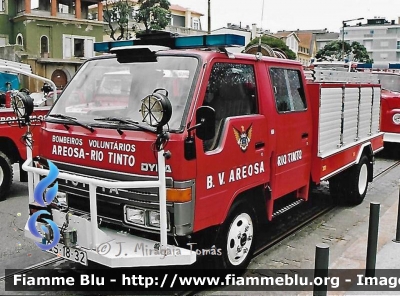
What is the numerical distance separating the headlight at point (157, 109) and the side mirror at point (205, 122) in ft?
1.11

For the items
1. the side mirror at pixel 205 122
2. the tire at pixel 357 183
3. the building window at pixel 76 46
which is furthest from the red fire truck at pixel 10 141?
the building window at pixel 76 46

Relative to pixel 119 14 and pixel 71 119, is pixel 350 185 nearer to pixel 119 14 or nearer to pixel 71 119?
pixel 71 119

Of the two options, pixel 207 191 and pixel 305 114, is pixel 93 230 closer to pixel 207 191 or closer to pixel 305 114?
pixel 207 191

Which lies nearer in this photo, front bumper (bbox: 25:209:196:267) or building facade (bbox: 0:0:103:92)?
front bumper (bbox: 25:209:196:267)

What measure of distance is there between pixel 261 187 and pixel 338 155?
2083 mm

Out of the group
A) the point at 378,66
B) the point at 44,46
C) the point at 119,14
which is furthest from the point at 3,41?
the point at 378,66

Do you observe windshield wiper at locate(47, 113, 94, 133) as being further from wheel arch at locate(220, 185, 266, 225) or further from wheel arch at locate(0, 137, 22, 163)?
wheel arch at locate(0, 137, 22, 163)

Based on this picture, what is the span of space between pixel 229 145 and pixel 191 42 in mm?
1086

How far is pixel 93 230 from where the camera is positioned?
380cm

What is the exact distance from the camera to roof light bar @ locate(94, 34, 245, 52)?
436cm

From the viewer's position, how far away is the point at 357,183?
7.45 metres

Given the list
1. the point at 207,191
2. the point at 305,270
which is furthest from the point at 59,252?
the point at 305,270

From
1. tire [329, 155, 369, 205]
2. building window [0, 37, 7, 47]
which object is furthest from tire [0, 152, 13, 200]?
building window [0, 37, 7, 47]

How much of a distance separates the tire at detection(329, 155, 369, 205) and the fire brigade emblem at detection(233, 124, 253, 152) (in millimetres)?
3318
